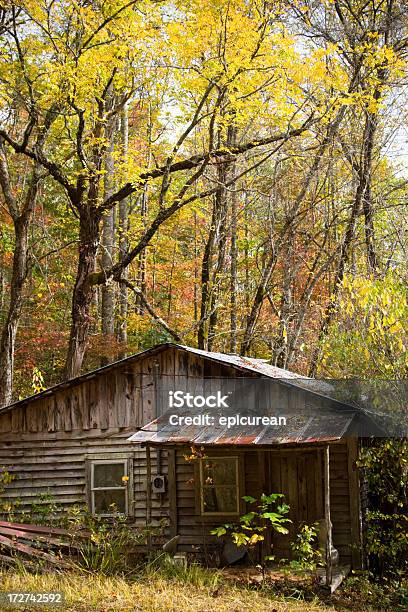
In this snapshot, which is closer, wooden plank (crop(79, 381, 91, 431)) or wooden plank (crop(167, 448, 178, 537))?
wooden plank (crop(167, 448, 178, 537))

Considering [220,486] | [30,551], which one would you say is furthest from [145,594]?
[220,486]

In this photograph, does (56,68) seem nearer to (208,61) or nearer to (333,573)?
(208,61)

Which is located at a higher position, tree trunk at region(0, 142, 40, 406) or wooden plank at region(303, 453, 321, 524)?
tree trunk at region(0, 142, 40, 406)

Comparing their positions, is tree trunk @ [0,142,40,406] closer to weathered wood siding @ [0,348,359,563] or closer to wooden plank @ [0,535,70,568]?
weathered wood siding @ [0,348,359,563]

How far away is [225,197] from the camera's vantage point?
20.6m

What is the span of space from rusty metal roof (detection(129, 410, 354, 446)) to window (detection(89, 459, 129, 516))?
1940 mm

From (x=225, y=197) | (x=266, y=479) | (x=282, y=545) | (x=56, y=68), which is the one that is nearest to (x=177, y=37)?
(x=56, y=68)

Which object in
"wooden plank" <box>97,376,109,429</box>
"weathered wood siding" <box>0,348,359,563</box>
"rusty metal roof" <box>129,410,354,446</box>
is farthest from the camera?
"wooden plank" <box>97,376,109,429</box>

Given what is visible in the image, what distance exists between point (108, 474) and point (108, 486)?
230 millimetres

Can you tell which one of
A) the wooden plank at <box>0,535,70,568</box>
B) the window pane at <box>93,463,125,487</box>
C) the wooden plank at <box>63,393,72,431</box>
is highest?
the wooden plank at <box>63,393,72,431</box>

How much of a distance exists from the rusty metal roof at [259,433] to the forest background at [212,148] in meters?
0.89

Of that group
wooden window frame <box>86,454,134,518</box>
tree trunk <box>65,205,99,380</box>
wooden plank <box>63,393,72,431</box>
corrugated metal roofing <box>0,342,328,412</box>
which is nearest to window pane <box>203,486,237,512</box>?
wooden window frame <box>86,454,134,518</box>

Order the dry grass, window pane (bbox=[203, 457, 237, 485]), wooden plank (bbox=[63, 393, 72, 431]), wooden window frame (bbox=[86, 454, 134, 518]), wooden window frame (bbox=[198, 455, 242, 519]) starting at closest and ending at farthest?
the dry grass < wooden window frame (bbox=[198, 455, 242, 519]) < window pane (bbox=[203, 457, 237, 485]) < wooden window frame (bbox=[86, 454, 134, 518]) < wooden plank (bbox=[63, 393, 72, 431])

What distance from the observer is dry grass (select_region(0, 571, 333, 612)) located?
9.83 meters
